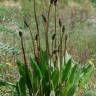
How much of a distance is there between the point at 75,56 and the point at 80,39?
53.0 inches

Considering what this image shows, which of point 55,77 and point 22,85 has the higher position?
point 55,77

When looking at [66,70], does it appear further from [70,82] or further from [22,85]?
[22,85]

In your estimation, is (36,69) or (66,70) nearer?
(36,69)

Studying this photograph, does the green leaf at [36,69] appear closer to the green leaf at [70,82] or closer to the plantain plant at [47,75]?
the plantain plant at [47,75]

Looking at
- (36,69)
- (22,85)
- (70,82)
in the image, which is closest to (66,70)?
(70,82)

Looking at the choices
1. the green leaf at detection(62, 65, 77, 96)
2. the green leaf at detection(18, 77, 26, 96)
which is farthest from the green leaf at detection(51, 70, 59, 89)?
the green leaf at detection(18, 77, 26, 96)

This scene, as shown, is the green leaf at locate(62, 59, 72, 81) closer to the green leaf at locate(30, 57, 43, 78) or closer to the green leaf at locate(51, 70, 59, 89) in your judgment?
the green leaf at locate(51, 70, 59, 89)

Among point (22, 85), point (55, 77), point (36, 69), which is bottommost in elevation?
point (22, 85)

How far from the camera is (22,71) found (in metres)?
4.55

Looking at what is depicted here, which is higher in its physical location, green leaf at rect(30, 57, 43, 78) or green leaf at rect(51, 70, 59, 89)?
green leaf at rect(30, 57, 43, 78)

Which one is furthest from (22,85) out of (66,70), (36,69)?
(66,70)

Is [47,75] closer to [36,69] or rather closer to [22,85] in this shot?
[36,69]

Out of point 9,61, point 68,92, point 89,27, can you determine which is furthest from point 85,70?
point 89,27

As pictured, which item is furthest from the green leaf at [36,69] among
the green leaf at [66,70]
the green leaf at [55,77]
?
the green leaf at [66,70]
